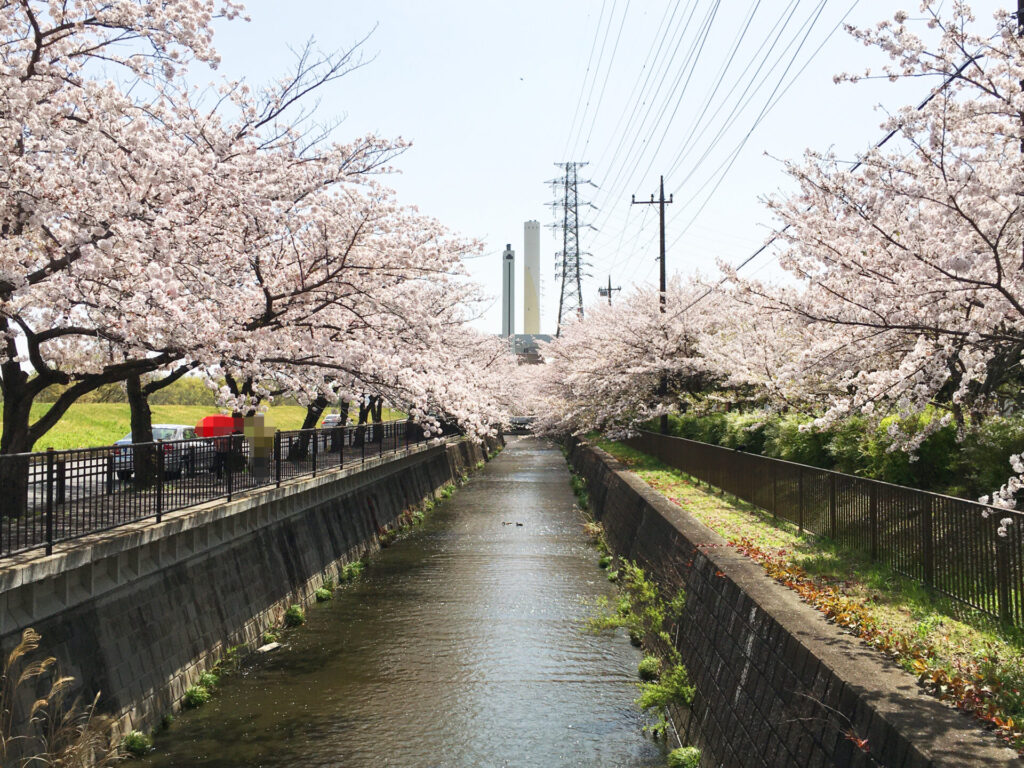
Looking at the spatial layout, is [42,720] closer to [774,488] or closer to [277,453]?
[277,453]

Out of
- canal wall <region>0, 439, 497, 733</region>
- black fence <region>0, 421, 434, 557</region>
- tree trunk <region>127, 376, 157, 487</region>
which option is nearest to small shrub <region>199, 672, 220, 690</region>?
canal wall <region>0, 439, 497, 733</region>

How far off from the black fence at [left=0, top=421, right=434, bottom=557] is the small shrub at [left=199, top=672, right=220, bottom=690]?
2375 mm

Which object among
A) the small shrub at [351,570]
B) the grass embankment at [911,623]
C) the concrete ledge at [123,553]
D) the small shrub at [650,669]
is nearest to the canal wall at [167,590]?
the concrete ledge at [123,553]

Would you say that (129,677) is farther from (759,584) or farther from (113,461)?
(759,584)

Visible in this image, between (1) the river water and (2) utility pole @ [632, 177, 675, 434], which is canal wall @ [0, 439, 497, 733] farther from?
(2) utility pole @ [632, 177, 675, 434]

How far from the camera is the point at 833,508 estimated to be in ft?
37.8

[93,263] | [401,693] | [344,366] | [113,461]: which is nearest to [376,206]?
[344,366]

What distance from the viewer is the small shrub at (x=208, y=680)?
10.9m

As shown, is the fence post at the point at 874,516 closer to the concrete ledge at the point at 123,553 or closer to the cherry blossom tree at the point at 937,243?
the cherry blossom tree at the point at 937,243

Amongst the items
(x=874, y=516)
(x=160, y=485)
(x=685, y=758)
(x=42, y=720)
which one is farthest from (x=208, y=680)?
(x=874, y=516)

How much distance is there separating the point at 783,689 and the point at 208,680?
7775 mm

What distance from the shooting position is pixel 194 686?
35.2 feet

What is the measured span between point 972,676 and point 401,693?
25.2 ft

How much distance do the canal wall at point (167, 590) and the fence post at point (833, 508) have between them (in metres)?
8.76
